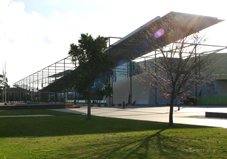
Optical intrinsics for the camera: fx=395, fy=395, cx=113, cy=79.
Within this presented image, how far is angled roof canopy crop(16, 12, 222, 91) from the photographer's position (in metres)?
21.0

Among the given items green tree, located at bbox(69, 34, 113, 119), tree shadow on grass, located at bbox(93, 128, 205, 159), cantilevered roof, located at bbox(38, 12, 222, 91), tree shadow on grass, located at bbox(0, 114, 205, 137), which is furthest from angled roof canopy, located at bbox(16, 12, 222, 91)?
tree shadow on grass, located at bbox(93, 128, 205, 159)

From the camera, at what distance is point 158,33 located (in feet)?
82.4

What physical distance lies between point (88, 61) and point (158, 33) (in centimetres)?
509

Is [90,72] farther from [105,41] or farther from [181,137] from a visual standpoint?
[181,137]

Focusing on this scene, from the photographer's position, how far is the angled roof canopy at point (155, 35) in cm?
2095

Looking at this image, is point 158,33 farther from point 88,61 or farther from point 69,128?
point 69,128

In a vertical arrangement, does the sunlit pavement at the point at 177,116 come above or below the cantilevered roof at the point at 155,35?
below

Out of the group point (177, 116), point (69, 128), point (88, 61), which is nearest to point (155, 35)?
point (88, 61)

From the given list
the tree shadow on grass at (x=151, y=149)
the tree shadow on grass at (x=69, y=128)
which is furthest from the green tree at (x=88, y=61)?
the tree shadow on grass at (x=151, y=149)

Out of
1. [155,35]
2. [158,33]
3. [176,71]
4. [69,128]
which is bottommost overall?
[69,128]

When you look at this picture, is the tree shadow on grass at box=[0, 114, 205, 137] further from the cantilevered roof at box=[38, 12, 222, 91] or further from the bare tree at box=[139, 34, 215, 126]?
the cantilevered roof at box=[38, 12, 222, 91]

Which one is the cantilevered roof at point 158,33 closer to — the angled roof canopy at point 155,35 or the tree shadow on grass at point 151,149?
the angled roof canopy at point 155,35

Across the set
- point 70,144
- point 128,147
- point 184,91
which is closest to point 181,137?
point 128,147

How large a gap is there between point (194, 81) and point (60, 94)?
71490 millimetres
